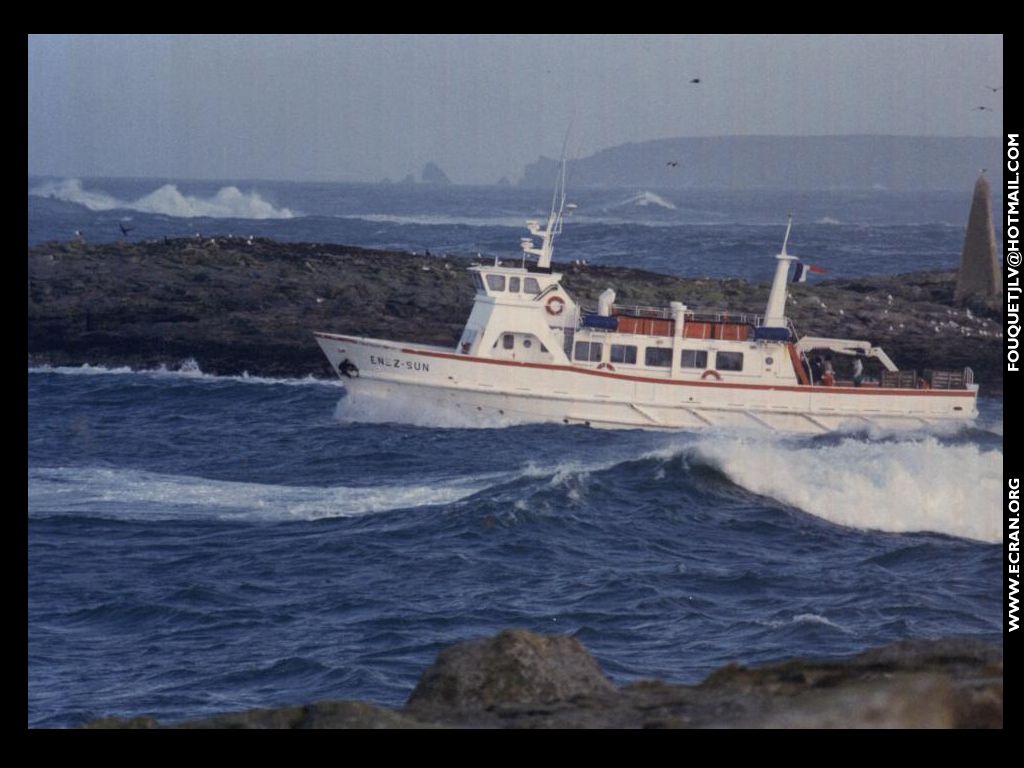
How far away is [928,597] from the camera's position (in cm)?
2148

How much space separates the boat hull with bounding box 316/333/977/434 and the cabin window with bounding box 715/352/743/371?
0.48 metres

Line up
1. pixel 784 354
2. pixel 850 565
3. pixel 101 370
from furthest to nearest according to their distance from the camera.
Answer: pixel 101 370
pixel 784 354
pixel 850 565

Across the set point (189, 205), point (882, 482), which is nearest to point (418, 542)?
point (882, 482)

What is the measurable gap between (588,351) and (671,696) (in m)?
28.8

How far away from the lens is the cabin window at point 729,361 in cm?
3694

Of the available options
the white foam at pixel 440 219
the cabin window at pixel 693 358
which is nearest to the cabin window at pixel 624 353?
the cabin window at pixel 693 358

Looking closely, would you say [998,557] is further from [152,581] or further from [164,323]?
[164,323]

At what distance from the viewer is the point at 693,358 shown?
3684cm

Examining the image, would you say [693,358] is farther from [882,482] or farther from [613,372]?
[882,482]

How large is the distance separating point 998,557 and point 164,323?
29.3 m

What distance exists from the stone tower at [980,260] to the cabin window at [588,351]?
20.2 metres

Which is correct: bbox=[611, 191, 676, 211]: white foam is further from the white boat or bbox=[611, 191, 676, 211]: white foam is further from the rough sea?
the white boat

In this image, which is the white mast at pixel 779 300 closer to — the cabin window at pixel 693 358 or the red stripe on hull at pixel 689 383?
the red stripe on hull at pixel 689 383

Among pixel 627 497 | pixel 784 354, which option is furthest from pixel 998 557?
pixel 784 354
